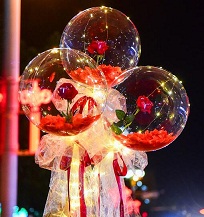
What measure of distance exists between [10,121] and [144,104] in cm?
154

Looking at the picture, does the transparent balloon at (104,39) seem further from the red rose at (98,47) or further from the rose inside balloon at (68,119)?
the rose inside balloon at (68,119)

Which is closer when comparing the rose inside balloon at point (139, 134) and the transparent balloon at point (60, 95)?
the transparent balloon at point (60, 95)

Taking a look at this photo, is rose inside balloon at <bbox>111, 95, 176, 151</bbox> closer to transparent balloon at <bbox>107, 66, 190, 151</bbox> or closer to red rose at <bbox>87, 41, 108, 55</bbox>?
transparent balloon at <bbox>107, 66, 190, 151</bbox>

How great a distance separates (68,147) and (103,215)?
0.69 meters

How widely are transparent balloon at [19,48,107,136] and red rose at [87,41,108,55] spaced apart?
1.10ft

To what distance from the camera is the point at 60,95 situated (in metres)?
5.86

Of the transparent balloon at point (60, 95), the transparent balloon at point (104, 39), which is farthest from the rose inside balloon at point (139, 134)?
the transparent balloon at point (104, 39)

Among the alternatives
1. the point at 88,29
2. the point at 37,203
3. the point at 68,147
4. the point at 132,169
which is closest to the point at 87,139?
the point at 68,147

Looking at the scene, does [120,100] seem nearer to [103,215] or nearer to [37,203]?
[103,215]

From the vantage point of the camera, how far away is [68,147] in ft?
20.4

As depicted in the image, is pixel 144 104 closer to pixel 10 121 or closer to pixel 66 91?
pixel 66 91

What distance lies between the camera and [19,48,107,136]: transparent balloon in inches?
231

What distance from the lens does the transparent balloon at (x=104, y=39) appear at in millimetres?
6434

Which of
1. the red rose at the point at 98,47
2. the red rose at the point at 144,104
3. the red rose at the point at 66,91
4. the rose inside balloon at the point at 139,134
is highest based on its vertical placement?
the red rose at the point at 98,47
